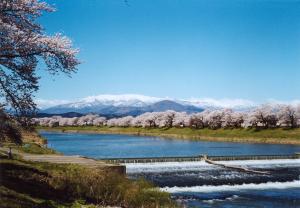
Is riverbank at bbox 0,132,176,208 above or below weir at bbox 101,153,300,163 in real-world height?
above

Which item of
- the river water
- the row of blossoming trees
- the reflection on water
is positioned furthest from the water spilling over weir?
the row of blossoming trees

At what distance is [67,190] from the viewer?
16.0 metres

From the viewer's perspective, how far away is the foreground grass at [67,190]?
13250 mm

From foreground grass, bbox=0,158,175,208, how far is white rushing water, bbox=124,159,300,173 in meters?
28.3

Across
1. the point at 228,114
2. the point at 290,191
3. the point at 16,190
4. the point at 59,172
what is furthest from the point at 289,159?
the point at 228,114

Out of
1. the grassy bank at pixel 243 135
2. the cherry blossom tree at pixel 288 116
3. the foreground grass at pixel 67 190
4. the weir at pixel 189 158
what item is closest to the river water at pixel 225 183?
the weir at pixel 189 158

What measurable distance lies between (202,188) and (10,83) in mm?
25685

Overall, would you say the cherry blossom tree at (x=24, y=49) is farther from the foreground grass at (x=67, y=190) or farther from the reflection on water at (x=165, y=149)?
the reflection on water at (x=165, y=149)

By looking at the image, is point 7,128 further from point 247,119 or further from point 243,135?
point 247,119

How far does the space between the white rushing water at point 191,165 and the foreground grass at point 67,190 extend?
2834 cm

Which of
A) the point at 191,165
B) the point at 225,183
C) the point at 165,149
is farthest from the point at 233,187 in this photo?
the point at 165,149

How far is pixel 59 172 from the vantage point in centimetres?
1892

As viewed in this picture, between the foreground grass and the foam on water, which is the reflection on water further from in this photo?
the foreground grass

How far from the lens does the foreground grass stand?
→ 1325cm
